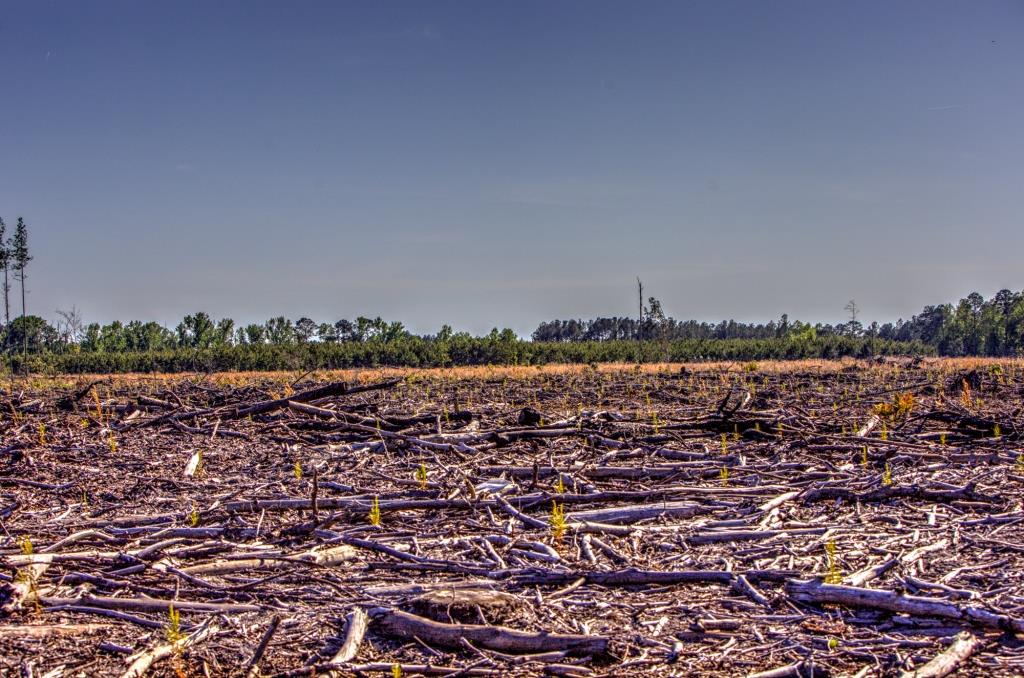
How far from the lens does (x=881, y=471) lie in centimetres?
840

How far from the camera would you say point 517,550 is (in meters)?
5.52

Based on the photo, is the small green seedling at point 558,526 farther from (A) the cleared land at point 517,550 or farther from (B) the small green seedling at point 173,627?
(B) the small green seedling at point 173,627

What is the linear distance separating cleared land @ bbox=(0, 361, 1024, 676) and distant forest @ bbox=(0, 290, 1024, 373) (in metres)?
27.3

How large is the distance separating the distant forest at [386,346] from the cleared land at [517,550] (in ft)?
89.4

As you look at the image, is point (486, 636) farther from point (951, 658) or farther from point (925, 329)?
point (925, 329)

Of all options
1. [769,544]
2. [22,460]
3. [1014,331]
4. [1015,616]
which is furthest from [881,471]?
[1014,331]

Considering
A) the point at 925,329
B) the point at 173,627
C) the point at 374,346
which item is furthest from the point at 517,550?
the point at 925,329

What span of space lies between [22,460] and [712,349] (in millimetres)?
74151

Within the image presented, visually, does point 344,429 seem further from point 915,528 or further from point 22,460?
point 915,528

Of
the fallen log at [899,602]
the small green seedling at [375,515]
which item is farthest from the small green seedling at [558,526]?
the fallen log at [899,602]

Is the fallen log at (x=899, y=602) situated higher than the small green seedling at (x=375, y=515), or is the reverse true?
the small green seedling at (x=375, y=515)

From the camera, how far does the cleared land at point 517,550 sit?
3.92 m

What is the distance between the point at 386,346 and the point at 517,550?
67.5m

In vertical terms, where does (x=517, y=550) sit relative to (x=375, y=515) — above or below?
below
